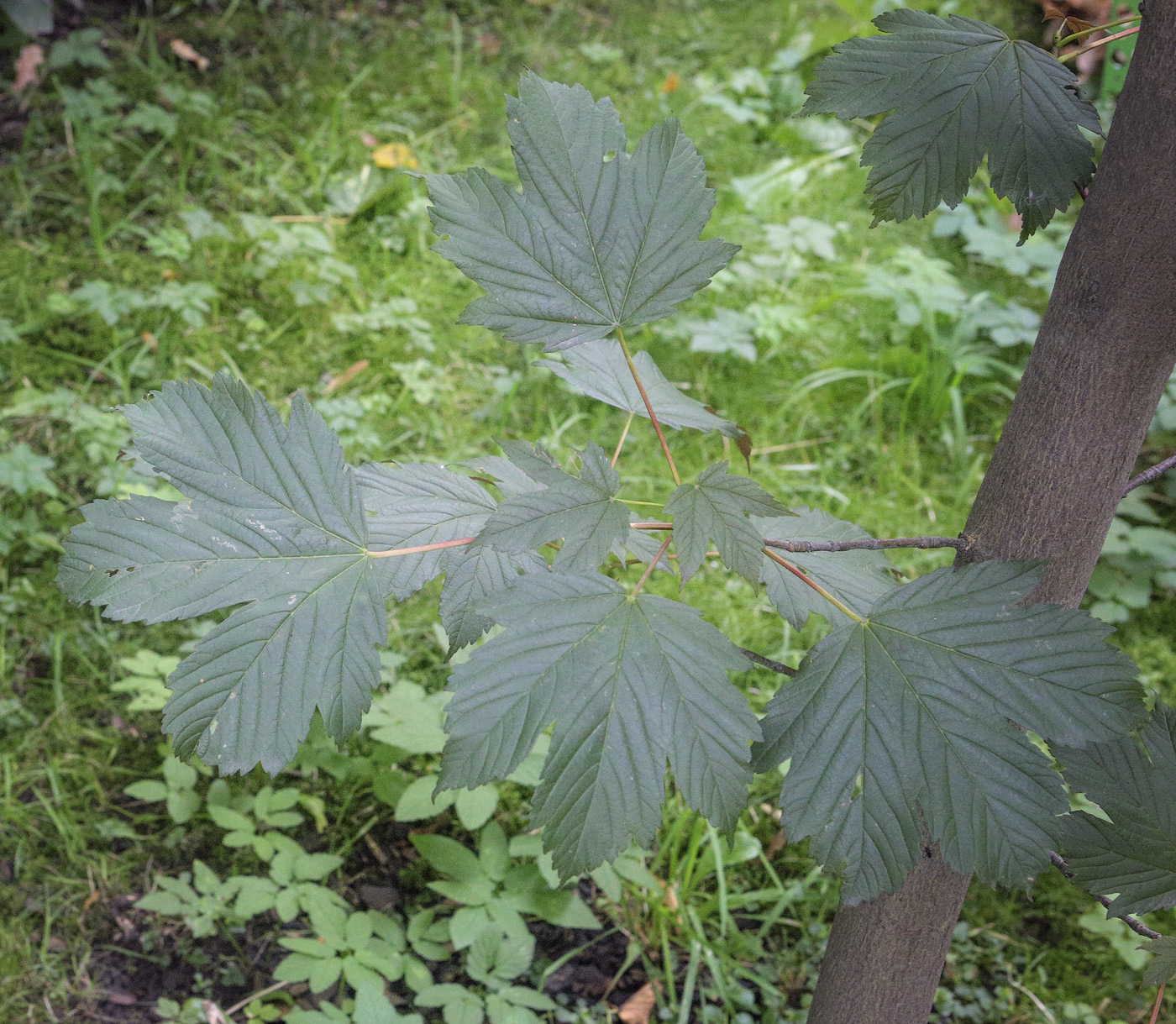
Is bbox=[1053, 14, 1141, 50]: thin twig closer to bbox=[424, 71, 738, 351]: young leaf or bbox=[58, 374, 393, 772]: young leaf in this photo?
bbox=[424, 71, 738, 351]: young leaf

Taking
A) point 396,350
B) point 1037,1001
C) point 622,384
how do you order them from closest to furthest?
1. point 622,384
2. point 1037,1001
3. point 396,350

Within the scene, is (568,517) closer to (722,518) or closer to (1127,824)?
(722,518)

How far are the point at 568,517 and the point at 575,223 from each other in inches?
11.1

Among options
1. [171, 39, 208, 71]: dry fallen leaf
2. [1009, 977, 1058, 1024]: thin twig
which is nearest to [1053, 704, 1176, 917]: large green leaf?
[1009, 977, 1058, 1024]: thin twig

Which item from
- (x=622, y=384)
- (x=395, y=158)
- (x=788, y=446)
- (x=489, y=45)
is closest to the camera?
(x=622, y=384)

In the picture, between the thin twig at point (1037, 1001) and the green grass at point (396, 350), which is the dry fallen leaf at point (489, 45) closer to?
the green grass at point (396, 350)

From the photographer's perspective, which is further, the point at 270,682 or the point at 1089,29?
the point at 1089,29

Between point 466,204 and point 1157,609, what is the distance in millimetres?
2344

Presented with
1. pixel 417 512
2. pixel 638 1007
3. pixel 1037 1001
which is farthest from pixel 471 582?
pixel 1037 1001

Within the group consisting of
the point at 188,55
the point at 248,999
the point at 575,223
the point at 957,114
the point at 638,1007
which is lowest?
the point at 248,999

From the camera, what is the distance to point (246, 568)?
89cm

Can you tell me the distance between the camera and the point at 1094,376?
3.21 ft

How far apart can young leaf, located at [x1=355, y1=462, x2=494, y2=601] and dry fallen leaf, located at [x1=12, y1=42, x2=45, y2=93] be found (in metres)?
3.05

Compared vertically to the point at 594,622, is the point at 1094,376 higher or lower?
higher
